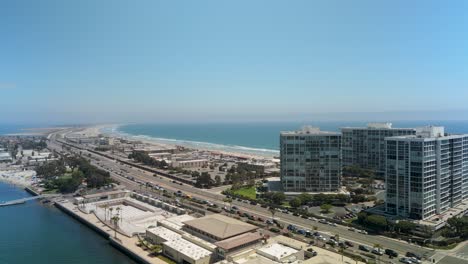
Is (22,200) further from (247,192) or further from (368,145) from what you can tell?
(368,145)

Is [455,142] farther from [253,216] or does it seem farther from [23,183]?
[23,183]

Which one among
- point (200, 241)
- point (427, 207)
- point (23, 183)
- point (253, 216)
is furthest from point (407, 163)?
point (23, 183)

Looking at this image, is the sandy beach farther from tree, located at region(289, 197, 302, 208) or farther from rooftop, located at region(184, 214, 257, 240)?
tree, located at region(289, 197, 302, 208)

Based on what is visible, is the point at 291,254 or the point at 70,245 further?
the point at 70,245

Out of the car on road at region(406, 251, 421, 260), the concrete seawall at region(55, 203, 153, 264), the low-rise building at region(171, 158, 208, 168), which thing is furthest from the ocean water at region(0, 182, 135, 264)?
the low-rise building at region(171, 158, 208, 168)

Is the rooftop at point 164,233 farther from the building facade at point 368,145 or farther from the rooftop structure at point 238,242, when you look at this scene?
the building facade at point 368,145

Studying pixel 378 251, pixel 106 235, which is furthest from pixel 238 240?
pixel 106 235
